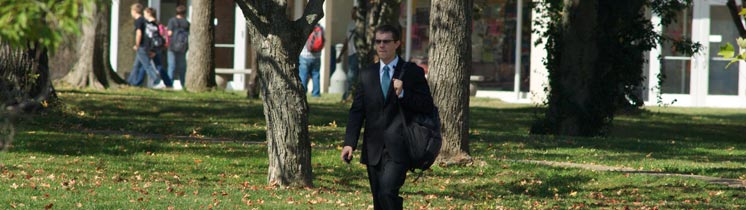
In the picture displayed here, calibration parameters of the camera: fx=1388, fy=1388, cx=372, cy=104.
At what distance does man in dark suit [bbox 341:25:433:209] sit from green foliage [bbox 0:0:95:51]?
3536 millimetres

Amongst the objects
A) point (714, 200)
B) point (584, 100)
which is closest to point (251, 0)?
point (714, 200)

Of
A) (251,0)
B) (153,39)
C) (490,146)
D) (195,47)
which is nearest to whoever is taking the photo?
(251,0)

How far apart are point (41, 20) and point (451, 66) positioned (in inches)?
347

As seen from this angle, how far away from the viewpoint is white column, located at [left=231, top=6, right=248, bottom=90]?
3403cm

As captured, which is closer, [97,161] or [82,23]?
Answer: [82,23]

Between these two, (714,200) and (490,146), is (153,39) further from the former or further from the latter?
(714,200)

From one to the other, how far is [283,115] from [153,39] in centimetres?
1718

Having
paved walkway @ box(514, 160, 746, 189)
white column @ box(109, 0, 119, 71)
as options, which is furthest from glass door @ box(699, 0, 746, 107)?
paved walkway @ box(514, 160, 746, 189)

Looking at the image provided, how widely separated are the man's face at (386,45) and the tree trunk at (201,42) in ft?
59.4

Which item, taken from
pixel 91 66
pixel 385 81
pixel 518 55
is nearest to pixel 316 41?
pixel 91 66

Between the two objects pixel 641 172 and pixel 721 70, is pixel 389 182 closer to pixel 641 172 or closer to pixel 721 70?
pixel 641 172

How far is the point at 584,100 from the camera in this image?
18.3 metres

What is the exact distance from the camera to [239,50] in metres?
34.3

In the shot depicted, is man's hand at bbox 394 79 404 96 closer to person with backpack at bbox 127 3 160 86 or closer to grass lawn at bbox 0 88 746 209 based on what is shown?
grass lawn at bbox 0 88 746 209
